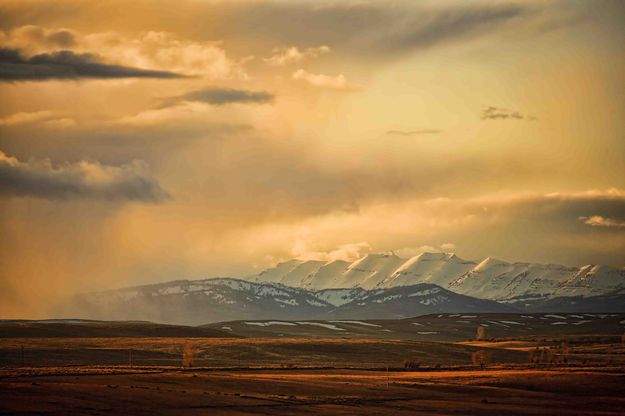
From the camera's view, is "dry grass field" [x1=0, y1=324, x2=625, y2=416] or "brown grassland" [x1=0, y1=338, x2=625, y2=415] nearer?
"dry grass field" [x1=0, y1=324, x2=625, y2=416]

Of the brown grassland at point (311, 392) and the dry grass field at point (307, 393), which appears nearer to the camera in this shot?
the dry grass field at point (307, 393)

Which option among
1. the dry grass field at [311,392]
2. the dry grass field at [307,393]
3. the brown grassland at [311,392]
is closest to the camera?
the dry grass field at [307,393]

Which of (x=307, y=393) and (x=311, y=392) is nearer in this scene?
(x=307, y=393)

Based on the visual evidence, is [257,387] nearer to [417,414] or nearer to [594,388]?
[417,414]

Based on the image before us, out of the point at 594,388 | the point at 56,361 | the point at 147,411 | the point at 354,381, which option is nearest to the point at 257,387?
the point at 354,381

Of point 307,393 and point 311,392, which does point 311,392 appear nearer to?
point 311,392

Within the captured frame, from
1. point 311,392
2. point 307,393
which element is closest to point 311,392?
point 311,392

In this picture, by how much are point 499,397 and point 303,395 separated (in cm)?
2696

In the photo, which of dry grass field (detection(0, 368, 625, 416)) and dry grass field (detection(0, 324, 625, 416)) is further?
dry grass field (detection(0, 324, 625, 416))

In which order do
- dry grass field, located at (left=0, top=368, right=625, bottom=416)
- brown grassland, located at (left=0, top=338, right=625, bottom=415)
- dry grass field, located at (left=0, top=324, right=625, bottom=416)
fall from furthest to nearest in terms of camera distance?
brown grassland, located at (left=0, top=338, right=625, bottom=415), dry grass field, located at (left=0, top=324, right=625, bottom=416), dry grass field, located at (left=0, top=368, right=625, bottom=416)

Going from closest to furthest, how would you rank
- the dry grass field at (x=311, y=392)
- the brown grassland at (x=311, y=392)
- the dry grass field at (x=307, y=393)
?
the dry grass field at (x=307, y=393), the dry grass field at (x=311, y=392), the brown grassland at (x=311, y=392)

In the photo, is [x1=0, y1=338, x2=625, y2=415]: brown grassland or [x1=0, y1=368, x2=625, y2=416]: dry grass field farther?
[x1=0, y1=338, x2=625, y2=415]: brown grassland

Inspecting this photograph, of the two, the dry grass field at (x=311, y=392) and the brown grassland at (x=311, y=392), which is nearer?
the dry grass field at (x=311, y=392)

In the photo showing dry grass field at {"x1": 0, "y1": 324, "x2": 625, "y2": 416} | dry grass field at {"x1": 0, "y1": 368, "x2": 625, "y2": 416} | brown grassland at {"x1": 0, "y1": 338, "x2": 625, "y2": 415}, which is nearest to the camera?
dry grass field at {"x1": 0, "y1": 368, "x2": 625, "y2": 416}
